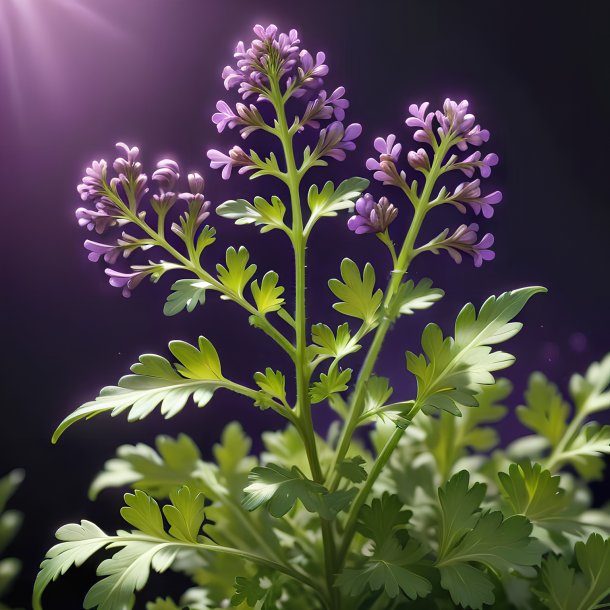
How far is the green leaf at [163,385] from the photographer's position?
Result: 45cm

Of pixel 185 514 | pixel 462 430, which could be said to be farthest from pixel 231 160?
pixel 462 430

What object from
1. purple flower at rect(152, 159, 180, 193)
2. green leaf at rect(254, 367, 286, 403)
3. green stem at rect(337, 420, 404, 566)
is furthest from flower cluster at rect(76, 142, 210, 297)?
green stem at rect(337, 420, 404, 566)

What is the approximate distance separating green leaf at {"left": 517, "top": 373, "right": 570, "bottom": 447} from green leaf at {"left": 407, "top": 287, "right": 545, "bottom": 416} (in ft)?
0.72

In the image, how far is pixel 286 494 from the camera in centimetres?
42

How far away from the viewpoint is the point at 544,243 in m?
0.78

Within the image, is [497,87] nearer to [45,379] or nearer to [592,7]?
[592,7]

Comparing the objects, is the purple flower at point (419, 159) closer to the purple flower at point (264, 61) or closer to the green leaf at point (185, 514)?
the purple flower at point (264, 61)

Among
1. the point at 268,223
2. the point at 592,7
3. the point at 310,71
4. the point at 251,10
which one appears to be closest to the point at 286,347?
the point at 268,223

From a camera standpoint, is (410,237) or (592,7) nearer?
(410,237)

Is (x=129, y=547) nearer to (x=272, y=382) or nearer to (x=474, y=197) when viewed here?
(x=272, y=382)

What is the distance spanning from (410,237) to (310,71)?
15 cm

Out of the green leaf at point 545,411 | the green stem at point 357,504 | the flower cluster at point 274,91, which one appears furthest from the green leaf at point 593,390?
the flower cluster at point 274,91

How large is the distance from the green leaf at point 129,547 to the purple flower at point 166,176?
0.23 metres

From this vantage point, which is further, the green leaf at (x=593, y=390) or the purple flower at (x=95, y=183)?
the green leaf at (x=593, y=390)
